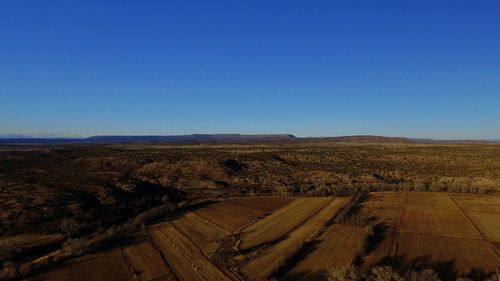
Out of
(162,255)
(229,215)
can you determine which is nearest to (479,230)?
(229,215)

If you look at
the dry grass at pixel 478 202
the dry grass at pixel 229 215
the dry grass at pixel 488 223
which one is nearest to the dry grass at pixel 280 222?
the dry grass at pixel 229 215

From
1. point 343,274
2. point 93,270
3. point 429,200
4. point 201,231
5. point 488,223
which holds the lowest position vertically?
point 93,270

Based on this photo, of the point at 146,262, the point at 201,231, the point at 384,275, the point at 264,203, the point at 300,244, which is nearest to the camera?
the point at 384,275

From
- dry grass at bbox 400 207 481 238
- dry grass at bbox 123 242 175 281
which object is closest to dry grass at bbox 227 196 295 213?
dry grass at bbox 400 207 481 238

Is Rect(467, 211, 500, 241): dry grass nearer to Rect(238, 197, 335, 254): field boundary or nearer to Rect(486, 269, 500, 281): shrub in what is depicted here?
Rect(486, 269, 500, 281): shrub

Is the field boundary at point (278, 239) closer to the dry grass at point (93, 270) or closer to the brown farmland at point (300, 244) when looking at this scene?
the brown farmland at point (300, 244)

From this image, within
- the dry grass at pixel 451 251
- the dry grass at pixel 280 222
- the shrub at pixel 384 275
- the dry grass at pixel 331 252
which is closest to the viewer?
the shrub at pixel 384 275

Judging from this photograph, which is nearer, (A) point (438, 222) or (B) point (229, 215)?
(A) point (438, 222)

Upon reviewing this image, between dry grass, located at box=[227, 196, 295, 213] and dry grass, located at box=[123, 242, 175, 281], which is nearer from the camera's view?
dry grass, located at box=[123, 242, 175, 281]

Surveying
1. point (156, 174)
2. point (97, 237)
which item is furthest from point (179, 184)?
point (97, 237)

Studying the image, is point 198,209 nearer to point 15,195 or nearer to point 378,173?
point 15,195

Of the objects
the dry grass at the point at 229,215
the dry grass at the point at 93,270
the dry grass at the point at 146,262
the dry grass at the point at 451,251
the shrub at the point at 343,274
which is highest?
the shrub at the point at 343,274

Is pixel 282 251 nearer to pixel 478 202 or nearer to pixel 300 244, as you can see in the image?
pixel 300 244
